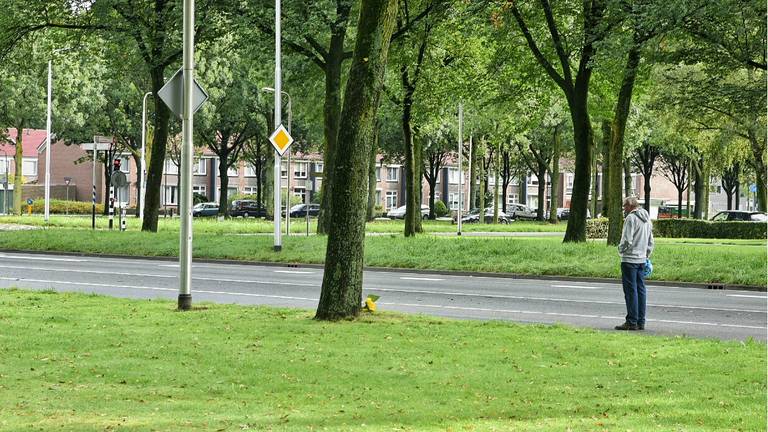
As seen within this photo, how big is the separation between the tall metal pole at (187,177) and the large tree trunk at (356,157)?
2.29 metres

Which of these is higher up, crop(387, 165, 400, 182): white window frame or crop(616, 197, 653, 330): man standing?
crop(387, 165, 400, 182): white window frame

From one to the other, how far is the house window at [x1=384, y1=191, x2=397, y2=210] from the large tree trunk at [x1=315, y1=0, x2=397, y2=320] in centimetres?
9936

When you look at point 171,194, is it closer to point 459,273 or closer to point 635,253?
point 459,273

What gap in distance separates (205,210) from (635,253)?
251ft

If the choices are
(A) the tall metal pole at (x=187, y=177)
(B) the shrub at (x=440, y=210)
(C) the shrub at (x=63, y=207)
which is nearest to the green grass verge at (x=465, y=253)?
(A) the tall metal pole at (x=187, y=177)

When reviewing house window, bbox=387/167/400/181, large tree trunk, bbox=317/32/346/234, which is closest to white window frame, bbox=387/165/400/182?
house window, bbox=387/167/400/181

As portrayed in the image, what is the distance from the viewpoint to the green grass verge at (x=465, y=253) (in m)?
24.2

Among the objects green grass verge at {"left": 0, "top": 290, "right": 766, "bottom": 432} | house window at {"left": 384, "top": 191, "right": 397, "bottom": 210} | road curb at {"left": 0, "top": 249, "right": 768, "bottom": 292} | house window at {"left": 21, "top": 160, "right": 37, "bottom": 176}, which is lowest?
road curb at {"left": 0, "top": 249, "right": 768, "bottom": 292}

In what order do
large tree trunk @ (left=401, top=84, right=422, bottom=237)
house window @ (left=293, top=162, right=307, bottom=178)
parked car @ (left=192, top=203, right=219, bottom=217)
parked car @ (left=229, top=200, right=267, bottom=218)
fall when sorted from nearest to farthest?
large tree trunk @ (left=401, top=84, right=422, bottom=237) < parked car @ (left=229, top=200, right=267, bottom=218) < parked car @ (left=192, top=203, right=219, bottom=217) < house window @ (left=293, top=162, right=307, bottom=178)

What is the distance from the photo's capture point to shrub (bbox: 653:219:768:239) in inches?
1858

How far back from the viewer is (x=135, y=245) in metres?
31.6

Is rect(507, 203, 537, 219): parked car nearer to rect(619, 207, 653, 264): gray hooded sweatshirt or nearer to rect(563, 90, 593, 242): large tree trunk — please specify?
rect(563, 90, 593, 242): large tree trunk

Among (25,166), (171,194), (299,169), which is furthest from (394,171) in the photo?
(25,166)

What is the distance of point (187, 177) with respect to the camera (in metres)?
14.6
